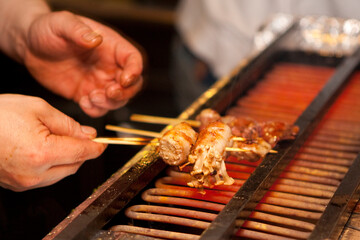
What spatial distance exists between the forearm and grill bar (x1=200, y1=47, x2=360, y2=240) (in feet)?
6.67

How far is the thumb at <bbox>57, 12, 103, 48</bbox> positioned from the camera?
290 centimetres

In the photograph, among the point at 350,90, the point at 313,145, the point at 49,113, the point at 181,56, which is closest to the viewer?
the point at 49,113

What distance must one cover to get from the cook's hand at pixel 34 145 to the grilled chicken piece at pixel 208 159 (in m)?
0.56

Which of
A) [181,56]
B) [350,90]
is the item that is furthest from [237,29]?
[350,90]

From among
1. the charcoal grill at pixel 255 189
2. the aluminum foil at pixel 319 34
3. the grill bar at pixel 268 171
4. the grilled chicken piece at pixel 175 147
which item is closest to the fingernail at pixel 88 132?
the charcoal grill at pixel 255 189

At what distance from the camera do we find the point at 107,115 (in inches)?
199

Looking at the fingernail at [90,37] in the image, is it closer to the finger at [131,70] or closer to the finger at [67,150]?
the finger at [131,70]

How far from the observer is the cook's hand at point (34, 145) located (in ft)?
6.89

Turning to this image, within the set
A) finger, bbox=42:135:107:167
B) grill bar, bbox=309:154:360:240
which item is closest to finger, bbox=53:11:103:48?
finger, bbox=42:135:107:167

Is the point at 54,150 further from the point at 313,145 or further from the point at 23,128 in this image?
the point at 313,145

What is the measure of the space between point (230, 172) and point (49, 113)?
1038mm

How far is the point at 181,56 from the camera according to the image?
650 cm

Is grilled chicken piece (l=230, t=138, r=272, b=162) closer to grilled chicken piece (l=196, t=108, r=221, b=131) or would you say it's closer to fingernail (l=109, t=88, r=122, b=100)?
grilled chicken piece (l=196, t=108, r=221, b=131)

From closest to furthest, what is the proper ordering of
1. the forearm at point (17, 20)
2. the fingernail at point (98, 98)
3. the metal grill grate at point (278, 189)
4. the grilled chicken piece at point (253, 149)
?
the metal grill grate at point (278, 189) < the grilled chicken piece at point (253, 149) < the fingernail at point (98, 98) < the forearm at point (17, 20)
